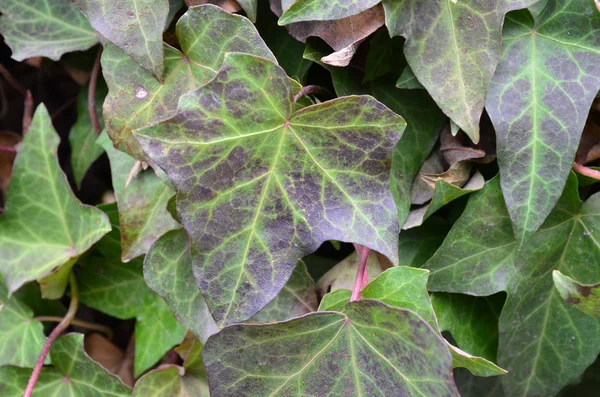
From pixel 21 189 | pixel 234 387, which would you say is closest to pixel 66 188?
pixel 21 189

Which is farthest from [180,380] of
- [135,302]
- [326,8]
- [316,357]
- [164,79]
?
[326,8]

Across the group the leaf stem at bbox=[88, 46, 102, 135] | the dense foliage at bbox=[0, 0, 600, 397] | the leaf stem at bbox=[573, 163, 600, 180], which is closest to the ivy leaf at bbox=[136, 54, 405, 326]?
the dense foliage at bbox=[0, 0, 600, 397]

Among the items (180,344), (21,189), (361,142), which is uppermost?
(361,142)

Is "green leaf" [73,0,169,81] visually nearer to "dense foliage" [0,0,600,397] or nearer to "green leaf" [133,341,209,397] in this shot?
"dense foliage" [0,0,600,397]

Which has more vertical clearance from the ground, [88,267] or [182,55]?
[182,55]

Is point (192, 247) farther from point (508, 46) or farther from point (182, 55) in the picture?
point (508, 46)

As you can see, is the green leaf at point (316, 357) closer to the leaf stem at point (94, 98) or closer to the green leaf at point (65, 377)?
the green leaf at point (65, 377)

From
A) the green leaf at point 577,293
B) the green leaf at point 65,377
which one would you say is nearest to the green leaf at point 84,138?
the green leaf at point 65,377
